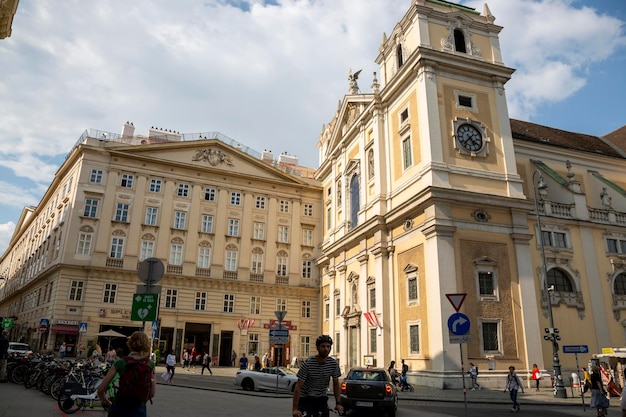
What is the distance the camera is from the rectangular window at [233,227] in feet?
144

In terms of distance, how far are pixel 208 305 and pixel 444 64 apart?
2699cm

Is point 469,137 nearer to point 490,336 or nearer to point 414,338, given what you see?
point 490,336

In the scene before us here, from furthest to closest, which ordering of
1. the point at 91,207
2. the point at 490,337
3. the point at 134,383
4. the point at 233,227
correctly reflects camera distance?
1. the point at 233,227
2. the point at 91,207
3. the point at 490,337
4. the point at 134,383

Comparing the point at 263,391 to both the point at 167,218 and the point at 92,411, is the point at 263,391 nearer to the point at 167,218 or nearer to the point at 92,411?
the point at 92,411

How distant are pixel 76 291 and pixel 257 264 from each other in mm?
15116

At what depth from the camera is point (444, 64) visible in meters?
30.9

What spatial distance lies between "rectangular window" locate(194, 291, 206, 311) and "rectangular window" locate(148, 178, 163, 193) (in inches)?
393

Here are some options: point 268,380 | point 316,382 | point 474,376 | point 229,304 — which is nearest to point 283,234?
point 229,304

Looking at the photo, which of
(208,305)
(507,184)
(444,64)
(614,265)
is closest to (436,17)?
(444,64)

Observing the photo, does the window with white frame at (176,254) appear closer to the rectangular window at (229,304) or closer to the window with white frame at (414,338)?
the rectangular window at (229,304)

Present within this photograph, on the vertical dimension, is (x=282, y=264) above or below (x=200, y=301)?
above

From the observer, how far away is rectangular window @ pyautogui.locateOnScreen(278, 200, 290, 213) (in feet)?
152

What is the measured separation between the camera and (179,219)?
42500mm

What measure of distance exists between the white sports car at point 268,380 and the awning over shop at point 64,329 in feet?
67.4
